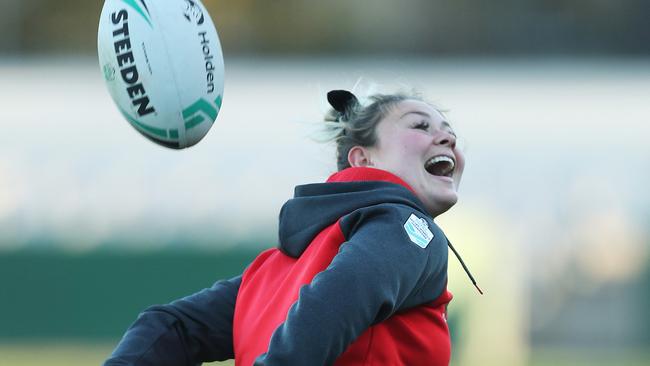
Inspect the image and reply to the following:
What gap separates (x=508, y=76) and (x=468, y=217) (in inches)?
70.8

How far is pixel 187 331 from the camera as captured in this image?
257cm

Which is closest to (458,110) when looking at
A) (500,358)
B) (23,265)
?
(500,358)

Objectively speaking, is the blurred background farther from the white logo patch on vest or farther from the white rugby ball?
the white logo patch on vest

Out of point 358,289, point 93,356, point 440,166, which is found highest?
point 440,166

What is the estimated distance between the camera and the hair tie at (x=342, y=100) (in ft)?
9.05

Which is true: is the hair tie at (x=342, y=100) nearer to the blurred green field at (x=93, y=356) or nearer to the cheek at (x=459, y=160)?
the cheek at (x=459, y=160)

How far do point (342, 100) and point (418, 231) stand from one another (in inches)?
26.2

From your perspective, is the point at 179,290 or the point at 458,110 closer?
the point at 179,290

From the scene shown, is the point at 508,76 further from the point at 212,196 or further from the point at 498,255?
the point at 212,196

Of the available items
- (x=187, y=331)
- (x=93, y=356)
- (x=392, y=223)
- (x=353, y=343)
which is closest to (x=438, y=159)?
(x=392, y=223)

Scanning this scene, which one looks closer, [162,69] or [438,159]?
[438,159]

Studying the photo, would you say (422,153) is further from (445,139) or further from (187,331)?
(187,331)

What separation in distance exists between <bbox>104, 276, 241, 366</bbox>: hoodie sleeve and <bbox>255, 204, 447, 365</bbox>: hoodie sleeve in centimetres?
52

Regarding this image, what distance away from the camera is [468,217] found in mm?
6926
